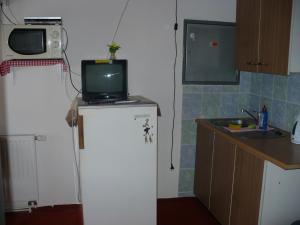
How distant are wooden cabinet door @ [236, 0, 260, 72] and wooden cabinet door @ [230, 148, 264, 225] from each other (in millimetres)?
854

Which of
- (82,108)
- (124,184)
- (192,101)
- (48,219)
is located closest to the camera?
(82,108)

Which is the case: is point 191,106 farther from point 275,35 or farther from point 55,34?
point 55,34

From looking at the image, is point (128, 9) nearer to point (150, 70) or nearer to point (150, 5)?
point (150, 5)

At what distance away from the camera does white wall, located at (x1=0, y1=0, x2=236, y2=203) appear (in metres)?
2.80

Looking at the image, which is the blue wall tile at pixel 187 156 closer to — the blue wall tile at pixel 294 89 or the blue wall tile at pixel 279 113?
the blue wall tile at pixel 279 113

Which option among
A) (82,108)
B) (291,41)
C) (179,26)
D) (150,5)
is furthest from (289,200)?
(150,5)

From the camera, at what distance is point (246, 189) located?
2.23 meters

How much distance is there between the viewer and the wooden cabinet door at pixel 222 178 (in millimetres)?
2492

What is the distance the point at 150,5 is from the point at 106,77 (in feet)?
2.84

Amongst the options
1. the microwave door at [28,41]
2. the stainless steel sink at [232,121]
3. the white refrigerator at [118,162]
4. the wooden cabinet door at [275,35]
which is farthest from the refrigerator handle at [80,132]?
the wooden cabinet door at [275,35]

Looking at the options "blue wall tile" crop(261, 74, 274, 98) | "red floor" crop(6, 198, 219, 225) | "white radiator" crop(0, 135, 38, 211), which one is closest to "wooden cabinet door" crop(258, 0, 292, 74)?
"blue wall tile" crop(261, 74, 274, 98)

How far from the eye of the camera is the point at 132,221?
256 cm

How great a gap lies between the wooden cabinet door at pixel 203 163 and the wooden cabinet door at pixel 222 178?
0.34ft

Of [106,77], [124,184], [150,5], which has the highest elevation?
[150,5]
